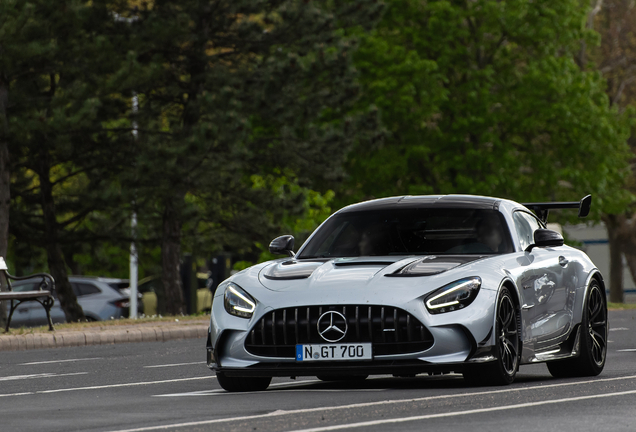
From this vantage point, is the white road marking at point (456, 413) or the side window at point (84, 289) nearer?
the white road marking at point (456, 413)

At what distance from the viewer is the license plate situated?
8523 mm

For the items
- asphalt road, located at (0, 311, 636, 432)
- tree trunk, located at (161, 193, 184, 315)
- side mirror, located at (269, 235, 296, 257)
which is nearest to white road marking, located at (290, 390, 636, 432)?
asphalt road, located at (0, 311, 636, 432)

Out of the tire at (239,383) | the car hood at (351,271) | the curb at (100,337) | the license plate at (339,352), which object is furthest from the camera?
the curb at (100,337)

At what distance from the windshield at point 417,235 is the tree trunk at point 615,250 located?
3562cm

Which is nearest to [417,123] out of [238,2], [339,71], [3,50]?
[339,71]

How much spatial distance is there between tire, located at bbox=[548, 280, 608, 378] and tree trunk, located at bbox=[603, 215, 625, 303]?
113ft

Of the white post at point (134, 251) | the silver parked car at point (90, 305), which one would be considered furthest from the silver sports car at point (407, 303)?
the silver parked car at point (90, 305)

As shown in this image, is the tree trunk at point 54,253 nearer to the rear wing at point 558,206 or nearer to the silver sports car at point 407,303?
the rear wing at point 558,206

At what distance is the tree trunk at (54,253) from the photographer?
98.5ft

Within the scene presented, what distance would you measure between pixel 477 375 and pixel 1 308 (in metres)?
18.5

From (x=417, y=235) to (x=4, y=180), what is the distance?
18208 mm

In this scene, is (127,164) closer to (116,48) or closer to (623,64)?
(116,48)

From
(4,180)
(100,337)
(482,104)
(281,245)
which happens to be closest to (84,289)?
(4,180)

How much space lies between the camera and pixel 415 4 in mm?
37844
